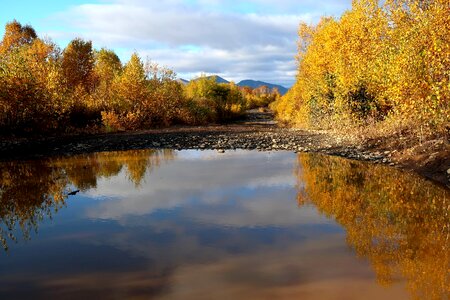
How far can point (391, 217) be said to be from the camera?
11.5 meters

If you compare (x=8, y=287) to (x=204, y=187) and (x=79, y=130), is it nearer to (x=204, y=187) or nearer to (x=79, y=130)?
(x=204, y=187)

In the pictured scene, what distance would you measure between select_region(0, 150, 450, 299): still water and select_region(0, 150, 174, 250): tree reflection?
0.29 feet

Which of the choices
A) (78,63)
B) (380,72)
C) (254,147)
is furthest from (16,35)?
(380,72)

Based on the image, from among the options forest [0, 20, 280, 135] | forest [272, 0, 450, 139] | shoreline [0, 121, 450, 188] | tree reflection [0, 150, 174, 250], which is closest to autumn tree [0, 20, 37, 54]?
forest [0, 20, 280, 135]

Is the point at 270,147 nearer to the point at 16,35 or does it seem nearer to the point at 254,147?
the point at 254,147

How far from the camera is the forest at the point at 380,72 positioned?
15.9m

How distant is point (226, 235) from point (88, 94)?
39948 millimetres

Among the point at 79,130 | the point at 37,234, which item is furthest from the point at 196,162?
the point at 79,130

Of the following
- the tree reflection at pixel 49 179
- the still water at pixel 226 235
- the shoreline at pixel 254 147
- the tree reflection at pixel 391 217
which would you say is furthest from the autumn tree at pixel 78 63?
the tree reflection at pixel 391 217

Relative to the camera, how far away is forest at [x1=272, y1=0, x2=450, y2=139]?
627 inches

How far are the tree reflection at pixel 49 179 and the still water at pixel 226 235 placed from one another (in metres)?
0.09

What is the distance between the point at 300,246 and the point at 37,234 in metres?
7.46

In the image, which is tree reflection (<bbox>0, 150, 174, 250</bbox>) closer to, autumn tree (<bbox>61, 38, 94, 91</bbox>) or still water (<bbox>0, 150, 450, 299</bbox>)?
still water (<bbox>0, 150, 450, 299</bbox>)

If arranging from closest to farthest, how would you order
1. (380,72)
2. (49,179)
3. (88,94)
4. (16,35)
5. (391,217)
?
(391,217) < (49,179) < (380,72) < (88,94) < (16,35)
